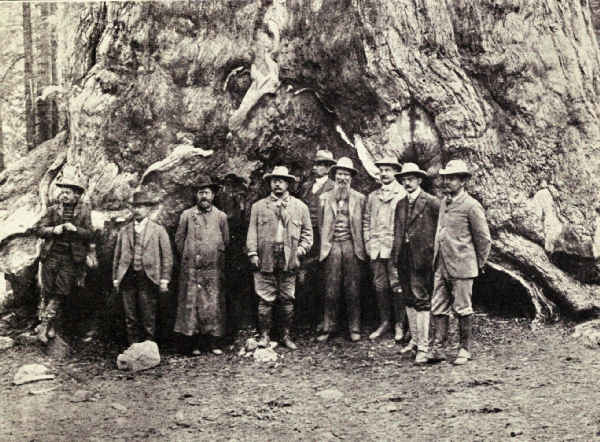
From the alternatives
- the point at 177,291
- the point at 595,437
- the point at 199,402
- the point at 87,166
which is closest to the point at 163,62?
the point at 87,166

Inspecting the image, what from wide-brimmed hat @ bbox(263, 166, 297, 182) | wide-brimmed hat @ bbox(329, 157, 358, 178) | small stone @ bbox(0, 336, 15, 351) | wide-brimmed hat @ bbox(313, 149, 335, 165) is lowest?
small stone @ bbox(0, 336, 15, 351)

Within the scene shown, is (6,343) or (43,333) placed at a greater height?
(43,333)

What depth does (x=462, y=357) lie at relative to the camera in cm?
595

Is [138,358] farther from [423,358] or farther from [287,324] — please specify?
[423,358]

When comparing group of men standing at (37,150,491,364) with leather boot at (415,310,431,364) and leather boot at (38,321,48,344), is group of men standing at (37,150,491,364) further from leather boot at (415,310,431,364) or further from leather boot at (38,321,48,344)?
leather boot at (415,310,431,364)

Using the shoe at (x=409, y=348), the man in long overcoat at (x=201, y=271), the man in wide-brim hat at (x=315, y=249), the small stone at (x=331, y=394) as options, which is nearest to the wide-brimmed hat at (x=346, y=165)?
the man in wide-brim hat at (x=315, y=249)

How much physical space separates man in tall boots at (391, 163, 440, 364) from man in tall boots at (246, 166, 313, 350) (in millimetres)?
1174

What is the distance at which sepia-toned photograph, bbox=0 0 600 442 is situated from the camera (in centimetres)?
620

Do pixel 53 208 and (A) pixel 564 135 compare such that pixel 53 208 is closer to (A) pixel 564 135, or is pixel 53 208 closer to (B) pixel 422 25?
(B) pixel 422 25

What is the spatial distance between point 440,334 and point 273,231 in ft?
7.12

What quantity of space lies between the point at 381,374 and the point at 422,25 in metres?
4.19

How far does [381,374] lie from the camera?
19.7 feet

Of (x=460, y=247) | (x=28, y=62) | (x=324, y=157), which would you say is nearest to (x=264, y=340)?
(x=324, y=157)

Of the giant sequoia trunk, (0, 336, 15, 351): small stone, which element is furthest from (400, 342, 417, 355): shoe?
(0, 336, 15, 351): small stone
